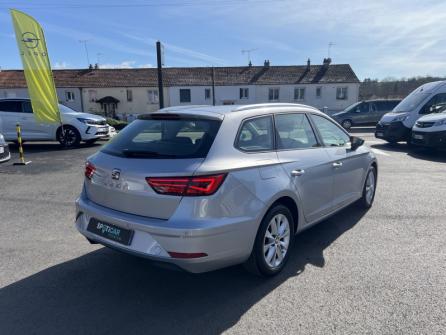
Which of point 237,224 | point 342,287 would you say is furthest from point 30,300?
point 342,287

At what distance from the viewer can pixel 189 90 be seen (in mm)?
39125

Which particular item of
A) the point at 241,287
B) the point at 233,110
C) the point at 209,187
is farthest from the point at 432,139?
the point at 209,187

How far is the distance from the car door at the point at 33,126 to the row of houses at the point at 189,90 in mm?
27435

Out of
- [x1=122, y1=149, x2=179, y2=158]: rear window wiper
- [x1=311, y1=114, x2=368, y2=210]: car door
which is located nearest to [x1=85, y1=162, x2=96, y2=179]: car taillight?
[x1=122, y1=149, x2=179, y2=158]: rear window wiper

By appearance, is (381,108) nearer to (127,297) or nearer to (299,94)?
(299,94)

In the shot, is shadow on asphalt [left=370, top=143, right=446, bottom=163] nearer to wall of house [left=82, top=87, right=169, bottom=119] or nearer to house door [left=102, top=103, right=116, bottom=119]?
wall of house [left=82, top=87, right=169, bottom=119]

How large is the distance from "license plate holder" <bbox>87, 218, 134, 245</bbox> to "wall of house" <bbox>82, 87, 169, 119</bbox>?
37.1 m

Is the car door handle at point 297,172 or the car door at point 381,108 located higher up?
the car door at point 381,108

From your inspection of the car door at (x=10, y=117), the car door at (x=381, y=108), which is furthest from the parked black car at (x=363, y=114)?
the car door at (x=10, y=117)

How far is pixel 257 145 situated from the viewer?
316 cm

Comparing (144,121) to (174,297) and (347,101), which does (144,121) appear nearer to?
(174,297)

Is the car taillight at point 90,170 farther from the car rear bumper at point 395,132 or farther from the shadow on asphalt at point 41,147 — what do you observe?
the car rear bumper at point 395,132

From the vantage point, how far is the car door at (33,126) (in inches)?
461

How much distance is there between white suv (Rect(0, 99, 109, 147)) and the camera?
38.5ft
